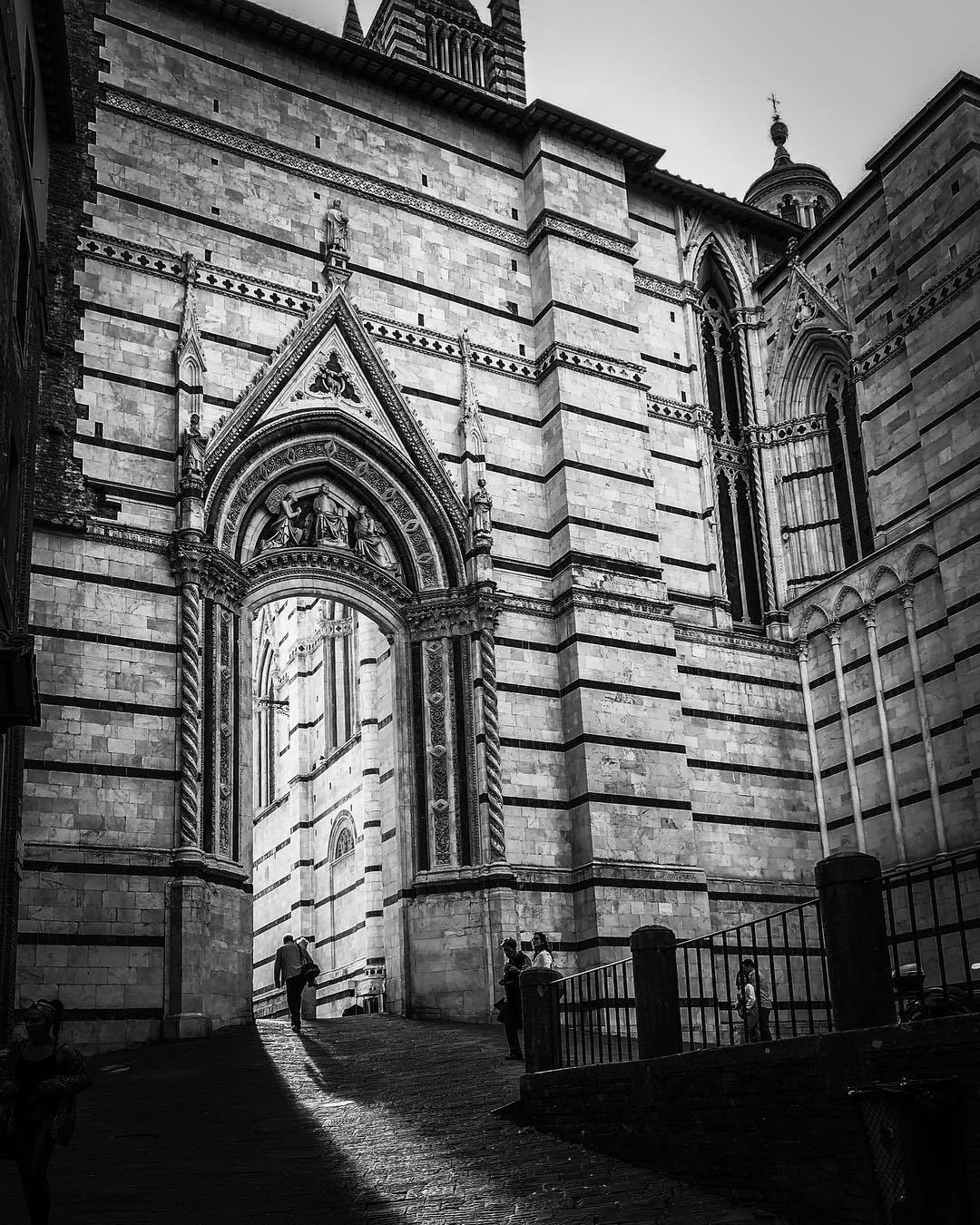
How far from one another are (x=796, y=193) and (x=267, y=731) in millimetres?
20552

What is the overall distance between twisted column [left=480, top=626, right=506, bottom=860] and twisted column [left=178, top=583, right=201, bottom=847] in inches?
174

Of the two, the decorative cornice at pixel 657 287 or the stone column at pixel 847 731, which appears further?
the decorative cornice at pixel 657 287

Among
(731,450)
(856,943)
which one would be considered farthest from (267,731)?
(856,943)

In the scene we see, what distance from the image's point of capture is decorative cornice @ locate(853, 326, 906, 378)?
23891 millimetres

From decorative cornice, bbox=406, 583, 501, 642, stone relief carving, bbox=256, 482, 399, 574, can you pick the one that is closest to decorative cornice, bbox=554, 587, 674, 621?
decorative cornice, bbox=406, 583, 501, 642

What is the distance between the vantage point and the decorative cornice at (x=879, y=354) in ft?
78.4

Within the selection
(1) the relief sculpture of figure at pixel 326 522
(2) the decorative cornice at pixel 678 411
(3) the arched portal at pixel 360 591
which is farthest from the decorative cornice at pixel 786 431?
(1) the relief sculpture of figure at pixel 326 522

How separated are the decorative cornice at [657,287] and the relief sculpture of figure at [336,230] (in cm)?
615

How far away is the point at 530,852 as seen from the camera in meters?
20.3

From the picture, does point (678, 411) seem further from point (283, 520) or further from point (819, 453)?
point (283, 520)

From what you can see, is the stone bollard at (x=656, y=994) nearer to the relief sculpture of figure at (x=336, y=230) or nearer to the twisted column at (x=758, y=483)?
the relief sculpture of figure at (x=336, y=230)

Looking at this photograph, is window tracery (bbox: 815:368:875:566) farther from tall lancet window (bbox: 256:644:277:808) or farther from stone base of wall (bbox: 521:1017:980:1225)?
stone base of wall (bbox: 521:1017:980:1225)

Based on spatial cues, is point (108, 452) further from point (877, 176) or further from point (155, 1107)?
point (877, 176)

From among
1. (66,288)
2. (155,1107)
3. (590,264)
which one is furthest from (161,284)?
(155,1107)
